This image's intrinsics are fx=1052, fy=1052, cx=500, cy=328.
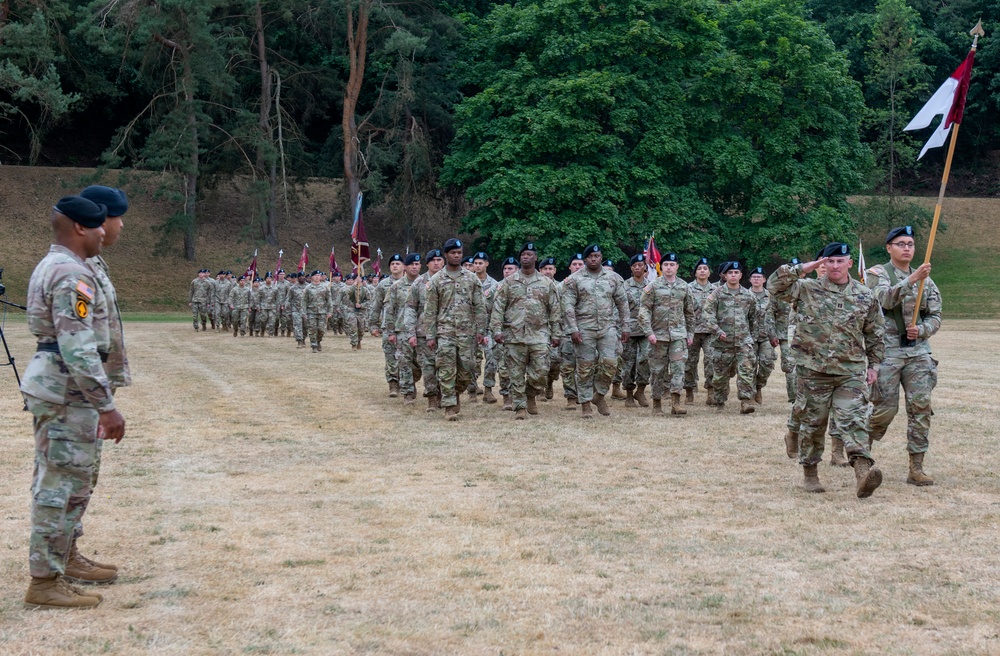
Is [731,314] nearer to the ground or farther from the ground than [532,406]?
farther from the ground

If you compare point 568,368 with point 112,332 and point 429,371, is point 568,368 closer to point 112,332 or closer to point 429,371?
point 429,371

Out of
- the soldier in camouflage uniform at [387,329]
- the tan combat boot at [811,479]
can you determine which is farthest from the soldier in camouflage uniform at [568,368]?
the tan combat boot at [811,479]

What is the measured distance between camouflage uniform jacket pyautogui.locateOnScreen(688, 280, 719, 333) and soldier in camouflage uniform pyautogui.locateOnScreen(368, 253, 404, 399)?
4536 millimetres

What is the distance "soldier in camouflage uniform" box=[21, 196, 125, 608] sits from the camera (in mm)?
5508

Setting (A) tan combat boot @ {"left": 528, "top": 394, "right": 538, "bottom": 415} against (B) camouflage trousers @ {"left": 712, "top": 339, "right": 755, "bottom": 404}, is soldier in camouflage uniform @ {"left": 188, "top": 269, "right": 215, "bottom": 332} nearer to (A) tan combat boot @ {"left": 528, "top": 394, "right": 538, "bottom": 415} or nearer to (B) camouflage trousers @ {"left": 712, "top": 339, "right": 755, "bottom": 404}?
(A) tan combat boot @ {"left": 528, "top": 394, "right": 538, "bottom": 415}

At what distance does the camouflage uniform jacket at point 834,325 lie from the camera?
28.2 ft

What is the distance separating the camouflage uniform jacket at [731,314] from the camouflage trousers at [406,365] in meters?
4.33

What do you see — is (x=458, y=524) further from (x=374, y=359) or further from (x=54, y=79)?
(x=54, y=79)

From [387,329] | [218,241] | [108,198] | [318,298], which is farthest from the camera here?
[218,241]

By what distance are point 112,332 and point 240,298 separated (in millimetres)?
28228

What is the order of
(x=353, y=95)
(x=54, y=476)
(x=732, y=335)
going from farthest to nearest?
(x=353, y=95), (x=732, y=335), (x=54, y=476)

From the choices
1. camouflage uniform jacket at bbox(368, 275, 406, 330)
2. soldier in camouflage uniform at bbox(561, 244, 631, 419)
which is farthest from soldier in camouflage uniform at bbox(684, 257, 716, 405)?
camouflage uniform jacket at bbox(368, 275, 406, 330)

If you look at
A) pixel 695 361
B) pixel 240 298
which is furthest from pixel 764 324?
pixel 240 298

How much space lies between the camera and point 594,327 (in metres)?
14.0
